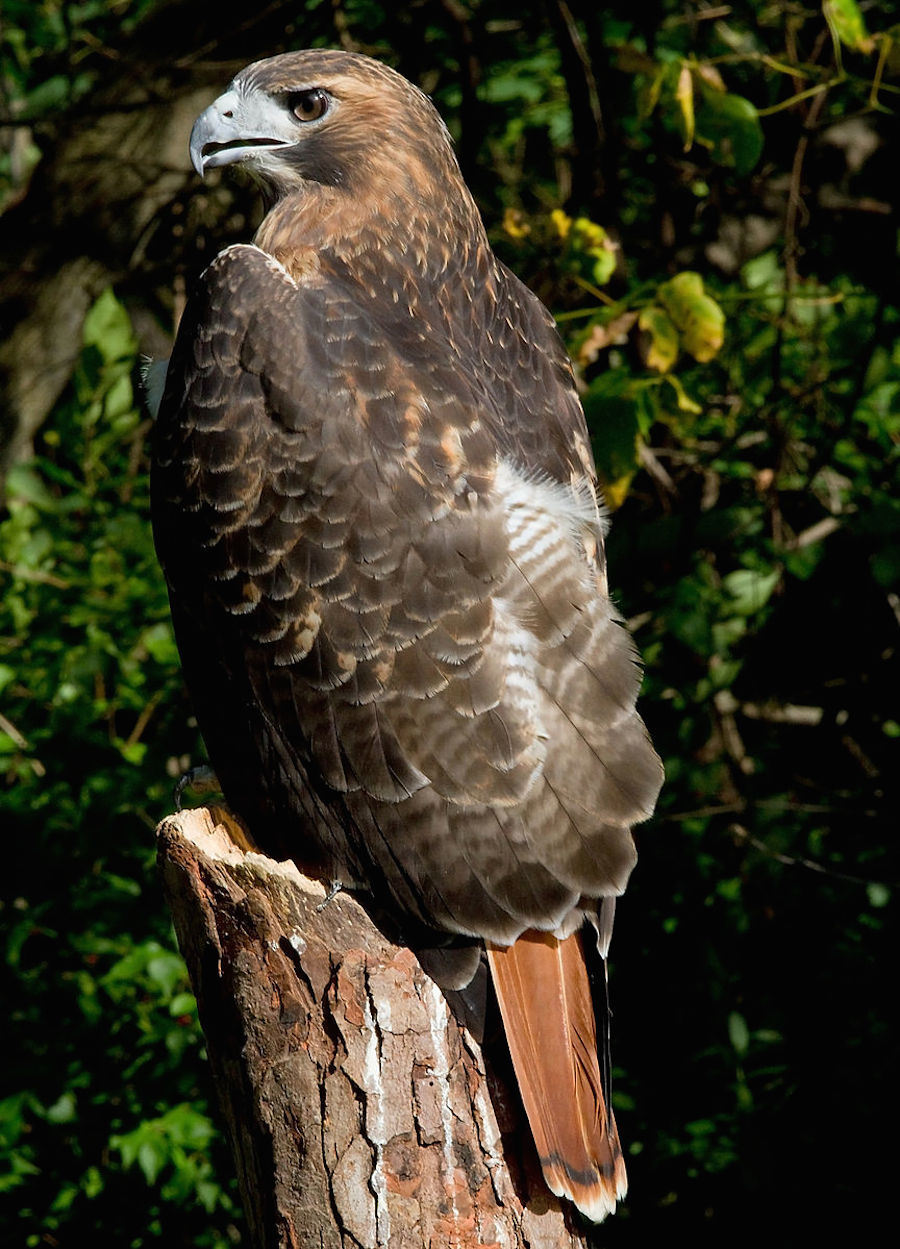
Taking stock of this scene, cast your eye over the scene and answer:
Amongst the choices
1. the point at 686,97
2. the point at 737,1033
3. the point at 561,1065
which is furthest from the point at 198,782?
the point at 686,97

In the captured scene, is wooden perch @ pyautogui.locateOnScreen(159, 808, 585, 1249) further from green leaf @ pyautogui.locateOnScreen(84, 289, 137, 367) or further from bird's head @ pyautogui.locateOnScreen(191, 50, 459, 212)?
green leaf @ pyautogui.locateOnScreen(84, 289, 137, 367)

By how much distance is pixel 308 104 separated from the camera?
2885 millimetres

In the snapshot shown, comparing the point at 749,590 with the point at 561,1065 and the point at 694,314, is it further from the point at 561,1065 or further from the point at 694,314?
the point at 561,1065

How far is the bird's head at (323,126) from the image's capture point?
9.30ft

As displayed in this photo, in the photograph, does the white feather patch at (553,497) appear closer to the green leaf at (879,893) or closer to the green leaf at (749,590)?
the green leaf at (749,590)

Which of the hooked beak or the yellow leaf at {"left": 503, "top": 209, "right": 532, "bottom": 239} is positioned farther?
the yellow leaf at {"left": 503, "top": 209, "right": 532, "bottom": 239}

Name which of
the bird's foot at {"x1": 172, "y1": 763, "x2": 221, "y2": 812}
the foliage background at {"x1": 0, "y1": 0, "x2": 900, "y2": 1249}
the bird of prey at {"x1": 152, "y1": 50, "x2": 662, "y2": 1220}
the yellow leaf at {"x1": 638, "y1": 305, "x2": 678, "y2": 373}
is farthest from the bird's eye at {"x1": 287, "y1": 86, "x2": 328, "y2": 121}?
the bird's foot at {"x1": 172, "y1": 763, "x2": 221, "y2": 812}

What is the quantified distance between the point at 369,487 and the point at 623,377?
1054 millimetres

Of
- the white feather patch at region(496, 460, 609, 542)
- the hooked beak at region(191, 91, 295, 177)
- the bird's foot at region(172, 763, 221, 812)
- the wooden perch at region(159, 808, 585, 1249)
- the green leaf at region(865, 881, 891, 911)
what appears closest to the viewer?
the wooden perch at region(159, 808, 585, 1249)

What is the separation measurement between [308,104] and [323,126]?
0.06 meters

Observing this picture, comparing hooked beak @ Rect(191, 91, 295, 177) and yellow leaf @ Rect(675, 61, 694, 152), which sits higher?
hooked beak @ Rect(191, 91, 295, 177)

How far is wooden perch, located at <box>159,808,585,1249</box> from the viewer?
6.94 feet

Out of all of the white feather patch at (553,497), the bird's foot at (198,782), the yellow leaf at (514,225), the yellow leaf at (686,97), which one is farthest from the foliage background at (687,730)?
the white feather patch at (553,497)

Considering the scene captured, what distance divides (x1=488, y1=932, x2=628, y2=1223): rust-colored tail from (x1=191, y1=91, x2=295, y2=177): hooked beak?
1.74m
